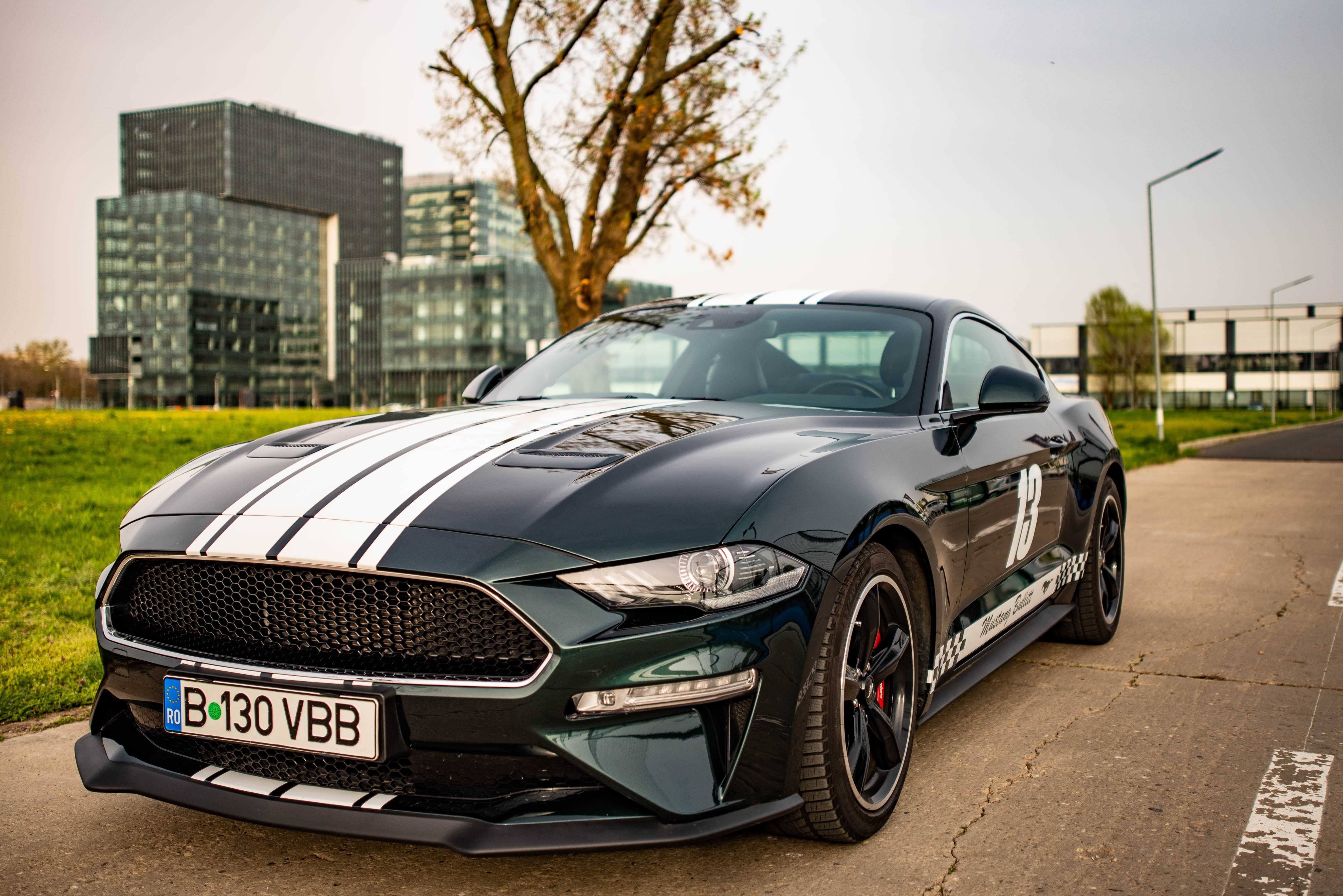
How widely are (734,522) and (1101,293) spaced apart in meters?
83.7

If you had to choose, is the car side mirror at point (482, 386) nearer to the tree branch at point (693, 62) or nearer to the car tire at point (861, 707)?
the car tire at point (861, 707)

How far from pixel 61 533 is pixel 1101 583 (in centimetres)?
682

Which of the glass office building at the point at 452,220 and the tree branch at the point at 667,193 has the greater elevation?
the glass office building at the point at 452,220

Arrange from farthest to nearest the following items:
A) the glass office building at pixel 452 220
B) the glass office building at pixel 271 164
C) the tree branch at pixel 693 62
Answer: the glass office building at pixel 271 164, the glass office building at pixel 452 220, the tree branch at pixel 693 62

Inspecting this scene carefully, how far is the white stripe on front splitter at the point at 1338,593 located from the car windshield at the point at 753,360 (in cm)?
354

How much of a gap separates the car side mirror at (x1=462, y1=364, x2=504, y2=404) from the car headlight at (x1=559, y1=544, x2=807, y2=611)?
210cm

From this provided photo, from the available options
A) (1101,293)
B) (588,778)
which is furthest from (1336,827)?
(1101,293)

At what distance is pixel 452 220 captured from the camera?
433 feet

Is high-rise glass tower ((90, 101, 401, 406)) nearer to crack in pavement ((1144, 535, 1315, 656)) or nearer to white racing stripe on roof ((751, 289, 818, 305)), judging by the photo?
crack in pavement ((1144, 535, 1315, 656))

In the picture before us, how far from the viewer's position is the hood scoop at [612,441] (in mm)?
2490

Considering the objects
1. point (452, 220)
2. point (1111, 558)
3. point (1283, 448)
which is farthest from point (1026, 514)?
point (452, 220)

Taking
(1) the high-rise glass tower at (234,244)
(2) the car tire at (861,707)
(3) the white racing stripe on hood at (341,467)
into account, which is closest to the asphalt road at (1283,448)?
(2) the car tire at (861,707)

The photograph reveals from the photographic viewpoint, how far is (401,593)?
215 centimetres

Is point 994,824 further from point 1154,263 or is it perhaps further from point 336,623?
point 1154,263
